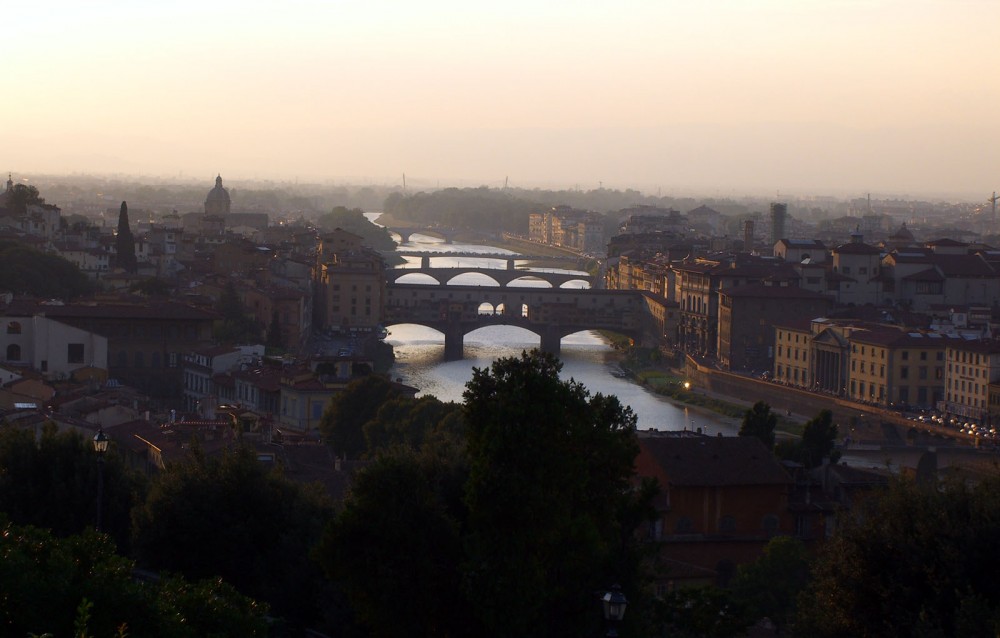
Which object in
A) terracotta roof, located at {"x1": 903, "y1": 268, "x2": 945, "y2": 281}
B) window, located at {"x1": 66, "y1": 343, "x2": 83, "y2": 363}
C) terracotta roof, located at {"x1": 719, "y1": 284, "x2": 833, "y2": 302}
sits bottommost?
window, located at {"x1": 66, "y1": 343, "x2": 83, "y2": 363}

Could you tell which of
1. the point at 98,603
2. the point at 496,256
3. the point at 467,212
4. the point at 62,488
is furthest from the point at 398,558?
the point at 467,212

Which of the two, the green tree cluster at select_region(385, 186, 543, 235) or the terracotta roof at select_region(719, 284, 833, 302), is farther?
the green tree cluster at select_region(385, 186, 543, 235)

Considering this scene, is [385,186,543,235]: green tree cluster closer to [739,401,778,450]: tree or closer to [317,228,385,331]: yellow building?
[317,228,385,331]: yellow building

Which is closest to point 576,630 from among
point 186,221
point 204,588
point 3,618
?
point 204,588

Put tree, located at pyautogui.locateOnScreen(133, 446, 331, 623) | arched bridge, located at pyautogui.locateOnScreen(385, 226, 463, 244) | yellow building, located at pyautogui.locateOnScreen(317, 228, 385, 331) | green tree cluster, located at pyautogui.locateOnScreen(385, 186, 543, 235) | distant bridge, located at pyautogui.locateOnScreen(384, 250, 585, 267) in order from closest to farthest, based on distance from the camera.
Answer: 1. tree, located at pyautogui.locateOnScreen(133, 446, 331, 623)
2. yellow building, located at pyautogui.locateOnScreen(317, 228, 385, 331)
3. distant bridge, located at pyautogui.locateOnScreen(384, 250, 585, 267)
4. arched bridge, located at pyautogui.locateOnScreen(385, 226, 463, 244)
5. green tree cluster, located at pyautogui.locateOnScreen(385, 186, 543, 235)

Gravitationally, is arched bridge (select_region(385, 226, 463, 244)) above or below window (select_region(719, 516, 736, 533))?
below

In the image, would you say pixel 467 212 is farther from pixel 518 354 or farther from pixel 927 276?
pixel 518 354

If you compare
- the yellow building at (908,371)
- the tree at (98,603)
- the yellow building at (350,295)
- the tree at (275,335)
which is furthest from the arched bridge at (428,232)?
the tree at (98,603)

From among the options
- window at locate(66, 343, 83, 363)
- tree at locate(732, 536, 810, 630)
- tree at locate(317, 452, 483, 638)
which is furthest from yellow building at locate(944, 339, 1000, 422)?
tree at locate(317, 452, 483, 638)
